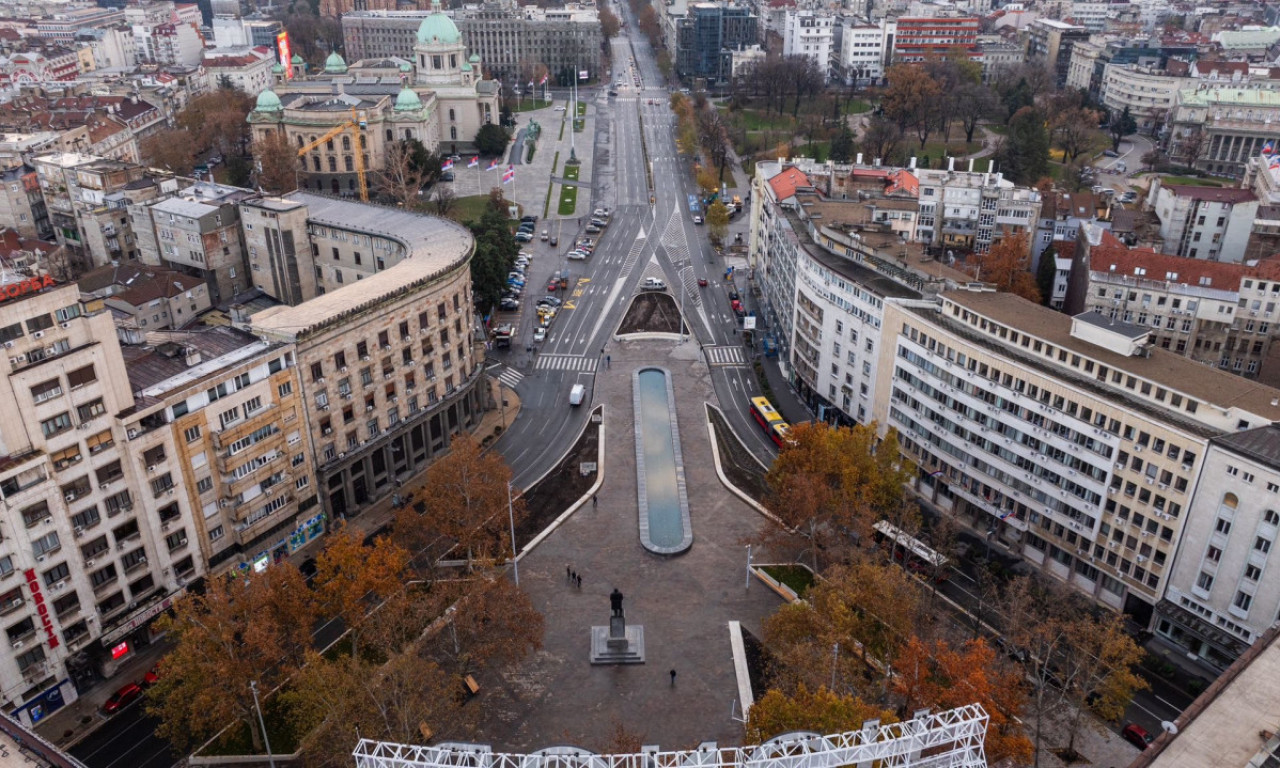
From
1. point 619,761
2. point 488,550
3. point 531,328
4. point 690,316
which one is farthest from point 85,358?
point 690,316

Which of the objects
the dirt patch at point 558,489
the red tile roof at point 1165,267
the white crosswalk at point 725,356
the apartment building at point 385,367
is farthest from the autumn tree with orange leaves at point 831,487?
the red tile roof at point 1165,267

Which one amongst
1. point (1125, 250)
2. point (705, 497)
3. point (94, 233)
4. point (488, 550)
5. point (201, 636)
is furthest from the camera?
point (94, 233)

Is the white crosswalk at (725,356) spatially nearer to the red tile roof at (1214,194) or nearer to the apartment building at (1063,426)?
the apartment building at (1063,426)

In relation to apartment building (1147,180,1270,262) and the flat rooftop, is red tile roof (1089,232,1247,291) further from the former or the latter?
the flat rooftop

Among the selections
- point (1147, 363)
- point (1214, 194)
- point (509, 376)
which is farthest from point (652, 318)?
point (1214, 194)

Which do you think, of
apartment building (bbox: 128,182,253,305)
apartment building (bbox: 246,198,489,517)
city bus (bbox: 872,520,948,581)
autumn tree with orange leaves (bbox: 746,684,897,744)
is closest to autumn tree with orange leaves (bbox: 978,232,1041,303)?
city bus (bbox: 872,520,948,581)

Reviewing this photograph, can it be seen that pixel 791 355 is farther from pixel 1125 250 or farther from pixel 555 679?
pixel 555 679
